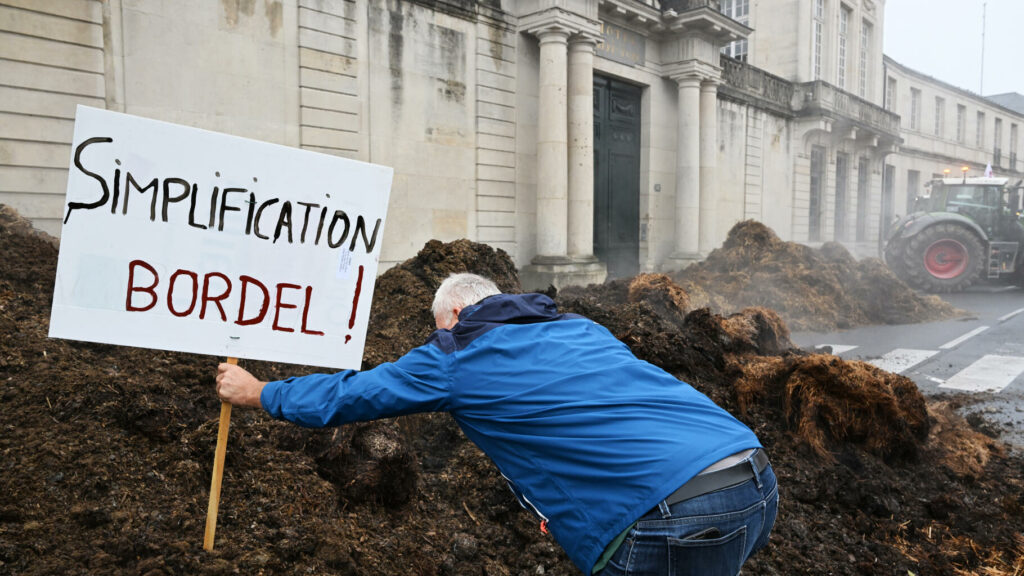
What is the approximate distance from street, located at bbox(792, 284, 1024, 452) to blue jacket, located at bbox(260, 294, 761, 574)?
18.0 feet

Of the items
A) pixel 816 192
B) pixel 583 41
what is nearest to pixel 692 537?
pixel 583 41

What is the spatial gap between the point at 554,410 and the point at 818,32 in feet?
93.3


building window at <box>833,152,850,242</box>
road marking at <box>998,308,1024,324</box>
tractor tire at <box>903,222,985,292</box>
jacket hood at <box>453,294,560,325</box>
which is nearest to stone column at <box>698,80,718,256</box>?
tractor tire at <box>903,222,985,292</box>

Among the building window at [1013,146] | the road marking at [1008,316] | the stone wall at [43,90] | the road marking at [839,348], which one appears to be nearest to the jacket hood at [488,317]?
the stone wall at [43,90]

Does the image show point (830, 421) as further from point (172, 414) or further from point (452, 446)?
point (172, 414)

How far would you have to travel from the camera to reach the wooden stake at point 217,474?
2.42 meters

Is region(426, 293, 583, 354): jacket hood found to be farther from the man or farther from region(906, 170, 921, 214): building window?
region(906, 170, 921, 214): building window

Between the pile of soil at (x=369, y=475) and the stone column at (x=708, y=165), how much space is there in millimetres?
12062

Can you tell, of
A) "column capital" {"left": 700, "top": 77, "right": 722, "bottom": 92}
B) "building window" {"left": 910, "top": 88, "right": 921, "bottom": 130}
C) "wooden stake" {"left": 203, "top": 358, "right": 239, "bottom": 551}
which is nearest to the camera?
"wooden stake" {"left": 203, "top": 358, "right": 239, "bottom": 551}

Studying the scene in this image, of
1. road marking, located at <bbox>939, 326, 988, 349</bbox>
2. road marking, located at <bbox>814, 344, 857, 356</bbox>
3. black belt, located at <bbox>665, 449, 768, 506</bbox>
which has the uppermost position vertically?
black belt, located at <bbox>665, 449, 768, 506</bbox>

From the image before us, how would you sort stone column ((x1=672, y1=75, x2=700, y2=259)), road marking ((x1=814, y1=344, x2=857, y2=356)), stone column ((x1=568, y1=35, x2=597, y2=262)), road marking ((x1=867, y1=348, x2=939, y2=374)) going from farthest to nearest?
stone column ((x1=672, y1=75, x2=700, y2=259)) → stone column ((x1=568, y1=35, x2=597, y2=262)) → road marking ((x1=814, y1=344, x2=857, y2=356)) → road marking ((x1=867, y1=348, x2=939, y2=374))

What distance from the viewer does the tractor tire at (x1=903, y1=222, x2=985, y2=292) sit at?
57.4 feet

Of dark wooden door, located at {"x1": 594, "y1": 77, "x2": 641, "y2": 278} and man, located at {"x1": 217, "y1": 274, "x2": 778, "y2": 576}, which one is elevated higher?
dark wooden door, located at {"x1": 594, "y1": 77, "x2": 641, "y2": 278}

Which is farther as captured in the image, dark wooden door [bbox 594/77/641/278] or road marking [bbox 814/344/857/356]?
dark wooden door [bbox 594/77/641/278]
